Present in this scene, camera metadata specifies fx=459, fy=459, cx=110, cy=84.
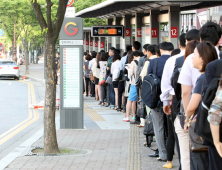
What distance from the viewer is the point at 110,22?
21.8m

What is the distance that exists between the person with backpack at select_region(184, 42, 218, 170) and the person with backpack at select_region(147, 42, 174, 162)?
2.16 meters

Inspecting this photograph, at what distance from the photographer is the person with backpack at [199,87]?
13.7 feet

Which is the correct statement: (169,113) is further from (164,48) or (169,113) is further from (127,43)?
(127,43)

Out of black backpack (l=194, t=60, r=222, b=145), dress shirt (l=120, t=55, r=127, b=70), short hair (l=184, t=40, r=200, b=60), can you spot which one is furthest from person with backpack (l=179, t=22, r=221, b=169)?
dress shirt (l=120, t=55, r=127, b=70)

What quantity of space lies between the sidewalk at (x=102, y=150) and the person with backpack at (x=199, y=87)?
2011 millimetres

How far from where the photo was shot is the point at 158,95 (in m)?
6.70

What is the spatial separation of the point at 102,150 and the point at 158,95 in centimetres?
162

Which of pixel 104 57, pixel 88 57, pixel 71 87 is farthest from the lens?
pixel 88 57

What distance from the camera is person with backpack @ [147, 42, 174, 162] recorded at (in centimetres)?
666

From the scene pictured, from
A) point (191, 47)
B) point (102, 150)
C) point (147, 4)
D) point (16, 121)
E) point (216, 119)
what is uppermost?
point (147, 4)

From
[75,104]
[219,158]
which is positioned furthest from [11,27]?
[219,158]

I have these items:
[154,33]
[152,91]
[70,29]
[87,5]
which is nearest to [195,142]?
[152,91]

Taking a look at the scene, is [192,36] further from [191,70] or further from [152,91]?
[152,91]

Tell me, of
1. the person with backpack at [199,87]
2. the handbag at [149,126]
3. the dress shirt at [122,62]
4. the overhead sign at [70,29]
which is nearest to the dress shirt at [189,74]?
the person with backpack at [199,87]
